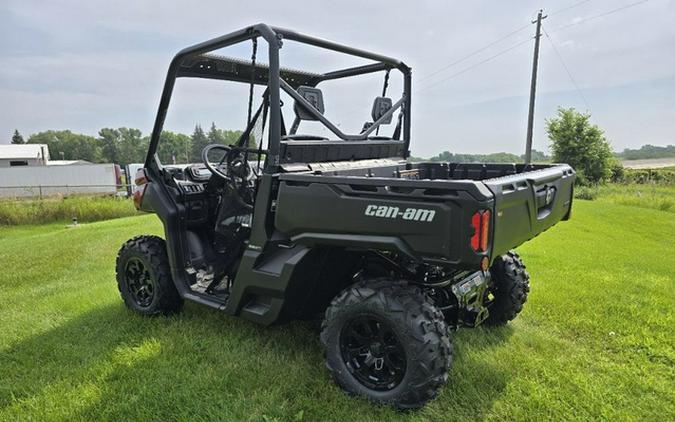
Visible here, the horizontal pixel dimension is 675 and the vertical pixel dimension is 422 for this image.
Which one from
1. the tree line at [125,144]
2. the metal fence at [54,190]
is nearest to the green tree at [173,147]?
the tree line at [125,144]

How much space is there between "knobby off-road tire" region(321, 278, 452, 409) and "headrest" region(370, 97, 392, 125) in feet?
5.77

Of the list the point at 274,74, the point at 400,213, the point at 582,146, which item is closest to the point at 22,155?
the point at 582,146

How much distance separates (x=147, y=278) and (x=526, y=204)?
3141mm

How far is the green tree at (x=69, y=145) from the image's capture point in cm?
7538

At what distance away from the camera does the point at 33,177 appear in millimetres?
31094

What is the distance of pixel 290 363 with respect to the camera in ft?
10.2

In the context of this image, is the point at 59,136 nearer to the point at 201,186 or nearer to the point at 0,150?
the point at 0,150

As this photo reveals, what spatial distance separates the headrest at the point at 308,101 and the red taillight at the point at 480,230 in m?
1.48

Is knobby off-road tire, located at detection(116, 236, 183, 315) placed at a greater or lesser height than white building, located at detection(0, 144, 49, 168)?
lesser

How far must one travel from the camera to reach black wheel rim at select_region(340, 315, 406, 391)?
2598mm

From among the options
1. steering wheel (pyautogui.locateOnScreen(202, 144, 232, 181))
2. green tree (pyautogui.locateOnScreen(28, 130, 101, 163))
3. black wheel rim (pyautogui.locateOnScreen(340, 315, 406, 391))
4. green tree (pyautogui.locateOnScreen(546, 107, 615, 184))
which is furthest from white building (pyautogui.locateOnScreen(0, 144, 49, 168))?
black wheel rim (pyautogui.locateOnScreen(340, 315, 406, 391))

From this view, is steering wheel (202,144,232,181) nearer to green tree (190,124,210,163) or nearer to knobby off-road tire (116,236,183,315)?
green tree (190,124,210,163)

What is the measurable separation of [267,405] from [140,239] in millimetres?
2087

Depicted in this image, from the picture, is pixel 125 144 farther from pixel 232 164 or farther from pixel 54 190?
pixel 232 164
